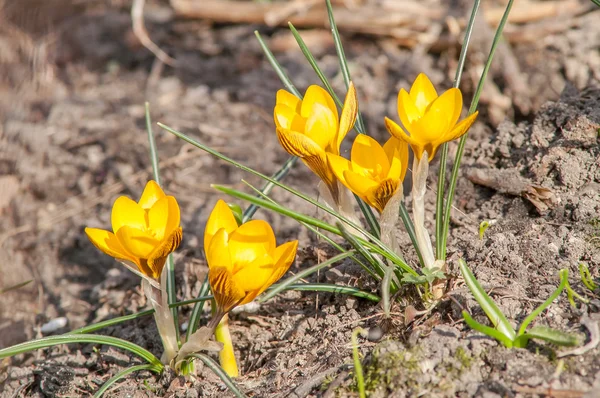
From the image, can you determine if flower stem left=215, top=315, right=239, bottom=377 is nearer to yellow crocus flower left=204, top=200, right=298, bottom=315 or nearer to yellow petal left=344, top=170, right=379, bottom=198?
yellow crocus flower left=204, top=200, right=298, bottom=315

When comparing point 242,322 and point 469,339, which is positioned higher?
point 469,339

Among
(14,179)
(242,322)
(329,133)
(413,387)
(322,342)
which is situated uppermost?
(329,133)

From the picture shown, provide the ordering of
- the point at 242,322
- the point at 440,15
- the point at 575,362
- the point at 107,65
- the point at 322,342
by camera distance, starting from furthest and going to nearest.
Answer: the point at 107,65 → the point at 440,15 → the point at 242,322 → the point at 322,342 → the point at 575,362

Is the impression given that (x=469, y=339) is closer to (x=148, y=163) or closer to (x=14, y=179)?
(x=148, y=163)

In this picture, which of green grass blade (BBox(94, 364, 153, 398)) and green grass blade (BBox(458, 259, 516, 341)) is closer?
green grass blade (BBox(458, 259, 516, 341))

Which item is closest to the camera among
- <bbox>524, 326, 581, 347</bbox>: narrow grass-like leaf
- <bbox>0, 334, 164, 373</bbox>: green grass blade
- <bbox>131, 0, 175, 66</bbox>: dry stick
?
<bbox>524, 326, 581, 347</bbox>: narrow grass-like leaf

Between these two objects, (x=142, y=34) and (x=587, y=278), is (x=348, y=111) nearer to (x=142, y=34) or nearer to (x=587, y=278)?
(x=587, y=278)

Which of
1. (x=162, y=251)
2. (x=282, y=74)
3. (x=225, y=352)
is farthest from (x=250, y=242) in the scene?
(x=282, y=74)

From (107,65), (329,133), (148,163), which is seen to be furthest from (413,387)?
(107,65)

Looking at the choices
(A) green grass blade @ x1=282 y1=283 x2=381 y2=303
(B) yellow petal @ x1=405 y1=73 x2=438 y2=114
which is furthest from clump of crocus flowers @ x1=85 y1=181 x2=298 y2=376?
(B) yellow petal @ x1=405 y1=73 x2=438 y2=114
